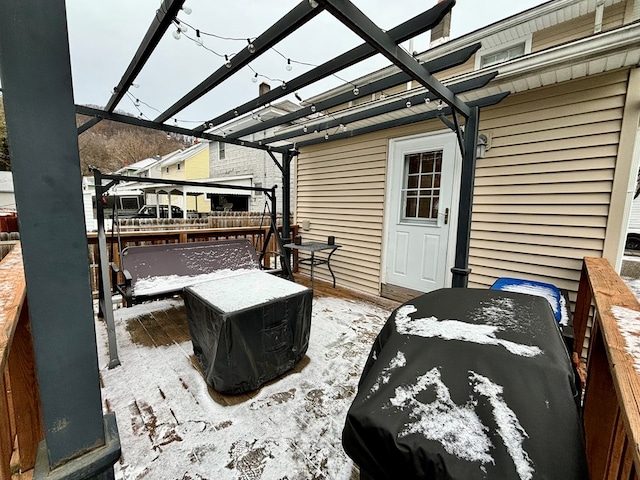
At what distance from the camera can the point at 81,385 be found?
0.71 m

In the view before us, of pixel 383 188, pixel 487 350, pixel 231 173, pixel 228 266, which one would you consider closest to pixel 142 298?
pixel 228 266

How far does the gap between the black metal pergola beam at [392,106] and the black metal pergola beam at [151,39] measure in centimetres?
208

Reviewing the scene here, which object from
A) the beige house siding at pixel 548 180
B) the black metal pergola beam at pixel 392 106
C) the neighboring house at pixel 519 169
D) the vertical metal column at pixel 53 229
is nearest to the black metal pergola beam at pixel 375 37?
the black metal pergola beam at pixel 392 106

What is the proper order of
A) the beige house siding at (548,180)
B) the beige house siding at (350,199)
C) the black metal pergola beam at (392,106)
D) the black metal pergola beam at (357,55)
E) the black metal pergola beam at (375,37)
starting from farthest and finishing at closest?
the beige house siding at (350,199) < the beige house siding at (548,180) < the black metal pergola beam at (392,106) < the black metal pergola beam at (357,55) < the black metal pergola beam at (375,37)

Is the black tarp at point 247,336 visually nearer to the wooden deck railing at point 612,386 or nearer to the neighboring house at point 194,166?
the wooden deck railing at point 612,386

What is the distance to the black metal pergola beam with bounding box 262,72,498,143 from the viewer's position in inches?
95.6

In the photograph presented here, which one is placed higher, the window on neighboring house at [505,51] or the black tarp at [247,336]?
the window on neighboring house at [505,51]

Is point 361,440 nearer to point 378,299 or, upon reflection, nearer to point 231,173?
point 378,299

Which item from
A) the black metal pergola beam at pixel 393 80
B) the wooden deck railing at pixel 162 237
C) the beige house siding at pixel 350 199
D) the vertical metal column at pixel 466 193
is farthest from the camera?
the beige house siding at pixel 350 199

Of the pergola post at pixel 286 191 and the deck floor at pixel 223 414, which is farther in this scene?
the pergola post at pixel 286 191

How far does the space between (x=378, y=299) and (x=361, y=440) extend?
11.6 ft

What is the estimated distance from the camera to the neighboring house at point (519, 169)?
251cm

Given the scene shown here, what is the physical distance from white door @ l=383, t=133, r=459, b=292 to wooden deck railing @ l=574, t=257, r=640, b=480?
1915 millimetres

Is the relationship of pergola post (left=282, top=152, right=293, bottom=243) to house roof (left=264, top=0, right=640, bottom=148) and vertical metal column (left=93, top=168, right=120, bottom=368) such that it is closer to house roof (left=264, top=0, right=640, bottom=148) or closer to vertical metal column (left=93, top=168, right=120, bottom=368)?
house roof (left=264, top=0, right=640, bottom=148)
